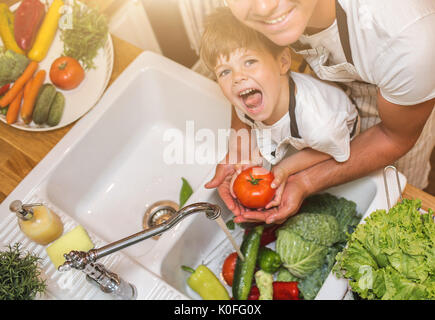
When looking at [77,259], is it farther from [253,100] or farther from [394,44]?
[394,44]

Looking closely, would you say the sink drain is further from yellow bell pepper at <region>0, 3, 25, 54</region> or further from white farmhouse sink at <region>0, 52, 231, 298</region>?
yellow bell pepper at <region>0, 3, 25, 54</region>

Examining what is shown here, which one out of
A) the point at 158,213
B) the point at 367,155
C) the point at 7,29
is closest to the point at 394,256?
the point at 367,155

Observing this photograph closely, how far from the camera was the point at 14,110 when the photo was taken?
49.3 inches

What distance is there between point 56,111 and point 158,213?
46 centimetres

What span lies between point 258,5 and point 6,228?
90cm

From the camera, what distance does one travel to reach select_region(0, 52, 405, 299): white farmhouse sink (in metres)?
1.09

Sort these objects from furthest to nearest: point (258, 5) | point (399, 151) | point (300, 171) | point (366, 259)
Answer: point (300, 171), point (399, 151), point (366, 259), point (258, 5)

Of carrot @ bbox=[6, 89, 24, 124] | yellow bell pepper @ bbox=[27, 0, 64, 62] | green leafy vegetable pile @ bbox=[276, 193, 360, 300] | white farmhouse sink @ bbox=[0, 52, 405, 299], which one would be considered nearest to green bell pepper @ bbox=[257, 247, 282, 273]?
green leafy vegetable pile @ bbox=[276, 193, 360, 300]

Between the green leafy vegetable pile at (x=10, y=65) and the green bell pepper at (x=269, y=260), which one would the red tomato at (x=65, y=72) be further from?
the green bell pepper at (x=269, y=260)

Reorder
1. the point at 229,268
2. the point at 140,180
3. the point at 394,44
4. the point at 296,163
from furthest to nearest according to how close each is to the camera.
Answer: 1. the point at 140,180
2. the point at 229,268
3. the point at 296,163
4. the point at 394,44
